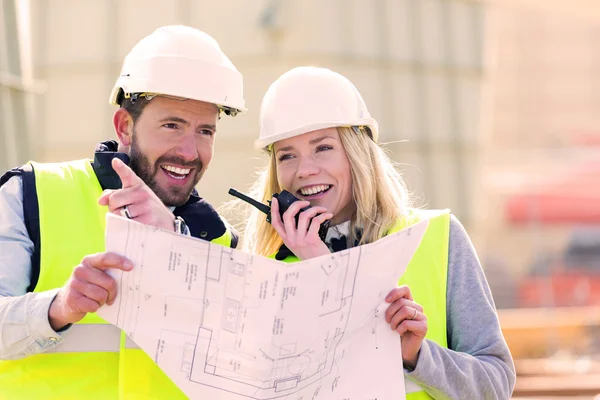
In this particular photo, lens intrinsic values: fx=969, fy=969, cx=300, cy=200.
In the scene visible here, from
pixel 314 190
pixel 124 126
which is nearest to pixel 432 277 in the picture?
pixel 314 190

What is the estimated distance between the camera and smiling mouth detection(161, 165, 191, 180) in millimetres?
3232

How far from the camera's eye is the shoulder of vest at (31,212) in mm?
2916

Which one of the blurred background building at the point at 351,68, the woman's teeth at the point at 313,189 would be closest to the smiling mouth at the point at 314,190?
the woman's teeth at the point at 313,189

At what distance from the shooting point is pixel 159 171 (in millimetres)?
3230

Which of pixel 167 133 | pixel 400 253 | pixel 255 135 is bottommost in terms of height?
pixel 400 253

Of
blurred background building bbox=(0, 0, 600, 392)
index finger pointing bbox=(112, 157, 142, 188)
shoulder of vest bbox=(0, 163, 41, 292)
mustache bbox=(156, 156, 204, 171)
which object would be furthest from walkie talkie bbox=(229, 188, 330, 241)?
blurred background building bbox=(0, 0, 600, 392)

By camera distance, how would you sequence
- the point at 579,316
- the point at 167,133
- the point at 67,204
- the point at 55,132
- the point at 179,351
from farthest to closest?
the point at 579,316 → the point at 55,132 → the point at 167,133 → the point at 67,204 → the point at 179,351

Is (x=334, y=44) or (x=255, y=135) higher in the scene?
(x=334, y=44)

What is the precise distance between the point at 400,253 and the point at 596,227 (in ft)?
65.4

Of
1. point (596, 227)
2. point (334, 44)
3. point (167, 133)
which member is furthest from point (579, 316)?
point (596, 227)

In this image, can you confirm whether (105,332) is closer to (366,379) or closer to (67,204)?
(67,204)

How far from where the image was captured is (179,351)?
256 cm

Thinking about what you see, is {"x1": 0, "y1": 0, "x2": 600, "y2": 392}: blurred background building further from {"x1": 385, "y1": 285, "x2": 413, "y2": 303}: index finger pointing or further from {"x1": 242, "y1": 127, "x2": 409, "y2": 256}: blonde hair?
{"x1": 385, "y1": 285, "x2": 413, "y2": 303}: index finger pointing

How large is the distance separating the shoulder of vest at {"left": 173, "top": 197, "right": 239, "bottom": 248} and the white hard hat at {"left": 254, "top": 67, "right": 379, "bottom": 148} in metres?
0.30
